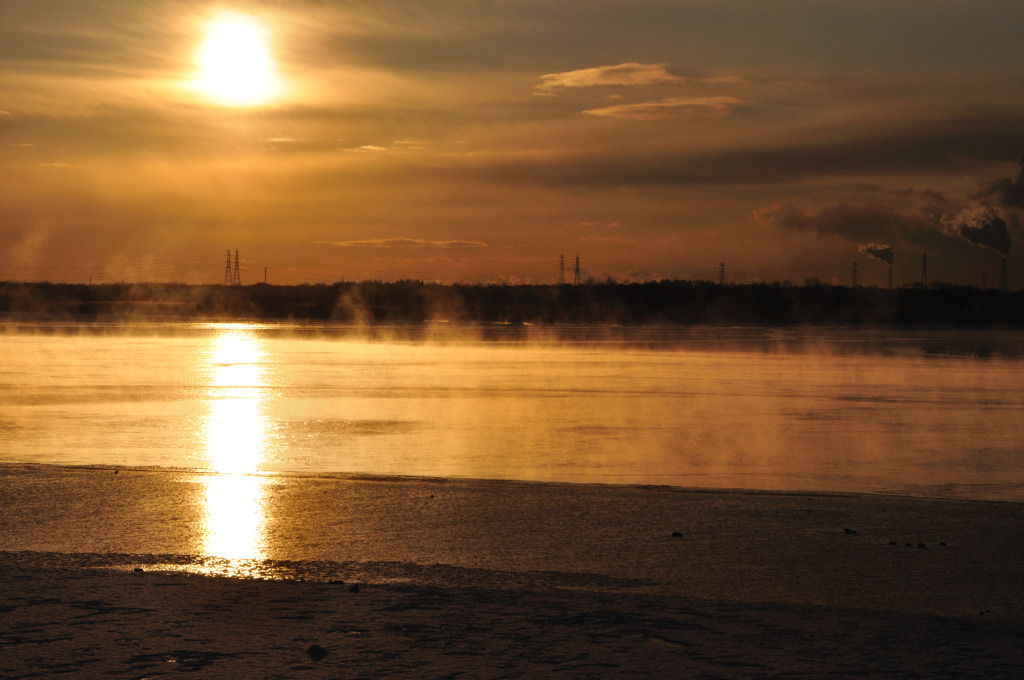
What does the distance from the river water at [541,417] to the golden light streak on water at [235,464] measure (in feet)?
0.25

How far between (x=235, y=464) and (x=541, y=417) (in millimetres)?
5507

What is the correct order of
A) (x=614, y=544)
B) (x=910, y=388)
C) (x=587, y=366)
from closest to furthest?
(x=614, y=544) < (x=910, y=388) < (x=587, y=366)

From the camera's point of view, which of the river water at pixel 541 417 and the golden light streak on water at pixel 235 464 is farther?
the river water at pixel 541 417

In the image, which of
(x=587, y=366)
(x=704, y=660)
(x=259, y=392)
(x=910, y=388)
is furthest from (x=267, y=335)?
(x=704, y=660)

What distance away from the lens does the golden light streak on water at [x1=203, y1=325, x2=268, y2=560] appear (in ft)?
24.3

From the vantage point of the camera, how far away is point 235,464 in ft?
37.0

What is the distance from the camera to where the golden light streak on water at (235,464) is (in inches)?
292

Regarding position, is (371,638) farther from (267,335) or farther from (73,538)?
(267,335)

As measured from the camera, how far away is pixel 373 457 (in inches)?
466

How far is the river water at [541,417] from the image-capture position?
11.2 m

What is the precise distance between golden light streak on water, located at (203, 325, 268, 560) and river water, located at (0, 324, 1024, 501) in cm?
8

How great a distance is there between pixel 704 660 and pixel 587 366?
21.5 meters

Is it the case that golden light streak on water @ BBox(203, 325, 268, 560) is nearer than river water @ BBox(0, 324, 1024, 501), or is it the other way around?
golden light streak on water @ BBox(203, 325, 268, 560)

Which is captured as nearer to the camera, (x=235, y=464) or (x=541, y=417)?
(x=235, y=464)
